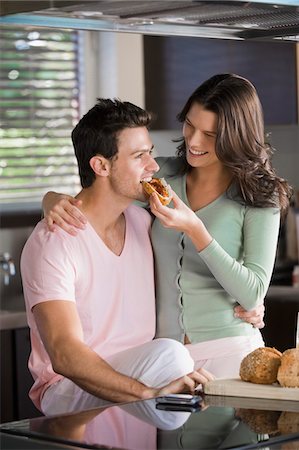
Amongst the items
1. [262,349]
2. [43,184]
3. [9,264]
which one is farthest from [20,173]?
[262,349]

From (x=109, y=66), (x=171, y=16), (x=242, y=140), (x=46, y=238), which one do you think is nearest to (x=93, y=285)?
(x=46, y=238)

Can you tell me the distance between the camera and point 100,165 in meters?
2.90

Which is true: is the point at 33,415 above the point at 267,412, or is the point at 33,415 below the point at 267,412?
below

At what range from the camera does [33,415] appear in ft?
13.7

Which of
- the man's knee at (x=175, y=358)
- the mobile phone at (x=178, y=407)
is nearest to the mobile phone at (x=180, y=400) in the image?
the mobile phone at (x=178, y=407)

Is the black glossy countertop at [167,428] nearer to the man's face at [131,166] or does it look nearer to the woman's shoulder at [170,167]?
the man's face at [131,166]

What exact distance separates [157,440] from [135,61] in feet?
11.7

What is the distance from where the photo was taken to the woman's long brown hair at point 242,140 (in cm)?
285

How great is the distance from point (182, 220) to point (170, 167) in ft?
1.44

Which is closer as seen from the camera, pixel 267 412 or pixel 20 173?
pixel 267 412

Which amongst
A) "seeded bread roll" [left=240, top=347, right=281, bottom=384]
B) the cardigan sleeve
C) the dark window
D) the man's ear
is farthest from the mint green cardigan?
the dark window

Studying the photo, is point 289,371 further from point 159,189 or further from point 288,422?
point 159,189

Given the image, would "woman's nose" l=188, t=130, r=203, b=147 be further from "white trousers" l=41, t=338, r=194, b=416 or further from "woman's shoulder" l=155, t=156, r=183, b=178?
"white trousers" l=41, t=338, r=194, b=416

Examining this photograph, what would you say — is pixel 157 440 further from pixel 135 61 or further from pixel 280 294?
pixel 135 61
